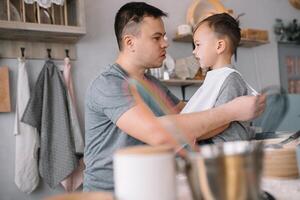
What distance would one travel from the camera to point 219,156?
542 mm

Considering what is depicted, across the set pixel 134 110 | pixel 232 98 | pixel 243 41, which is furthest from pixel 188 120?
pixel 243 41

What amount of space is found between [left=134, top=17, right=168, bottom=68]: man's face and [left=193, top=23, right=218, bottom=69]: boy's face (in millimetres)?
201

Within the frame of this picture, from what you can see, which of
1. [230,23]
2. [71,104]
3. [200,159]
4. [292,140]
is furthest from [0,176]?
[200,159]

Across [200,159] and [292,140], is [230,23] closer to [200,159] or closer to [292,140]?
[292,140]

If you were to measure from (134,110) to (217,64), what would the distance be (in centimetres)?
64

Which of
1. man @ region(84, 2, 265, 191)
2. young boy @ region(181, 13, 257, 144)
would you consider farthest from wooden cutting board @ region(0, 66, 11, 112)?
young boy @ region(181, 13, 257, 144)

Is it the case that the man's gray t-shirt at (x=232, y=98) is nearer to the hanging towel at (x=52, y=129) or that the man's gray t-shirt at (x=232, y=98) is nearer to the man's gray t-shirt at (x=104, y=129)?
the man's gray t-shirt at (x=104, y=129)

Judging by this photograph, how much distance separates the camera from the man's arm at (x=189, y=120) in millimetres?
1068

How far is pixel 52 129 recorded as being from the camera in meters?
2.38

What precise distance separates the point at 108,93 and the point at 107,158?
0.26 meters

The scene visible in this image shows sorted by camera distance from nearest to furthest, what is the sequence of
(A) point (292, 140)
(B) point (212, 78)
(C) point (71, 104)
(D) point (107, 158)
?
(A) point (292, 140) → (D) point (107, 158) → (B) point (212, 78) → (C) point (71, 104)

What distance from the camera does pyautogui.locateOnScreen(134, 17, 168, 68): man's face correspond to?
1.53 m

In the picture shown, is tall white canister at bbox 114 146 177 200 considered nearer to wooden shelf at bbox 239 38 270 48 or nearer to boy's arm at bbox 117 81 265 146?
boy's arm at bbox 117 81 265 146

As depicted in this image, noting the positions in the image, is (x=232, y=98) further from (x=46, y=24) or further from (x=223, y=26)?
(x=46, y=24)
